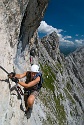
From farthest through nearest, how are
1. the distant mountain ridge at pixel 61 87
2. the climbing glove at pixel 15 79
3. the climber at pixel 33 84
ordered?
the distant mountain ridge at pixel 61 87 → the climber at pixel 33 84 → the climbing glove at pixel 15 79

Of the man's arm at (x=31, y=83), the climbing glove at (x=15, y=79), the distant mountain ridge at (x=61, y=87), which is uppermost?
the distant mountain ridge at (x=61, y=87)

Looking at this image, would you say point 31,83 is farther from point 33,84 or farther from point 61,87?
point 61,87

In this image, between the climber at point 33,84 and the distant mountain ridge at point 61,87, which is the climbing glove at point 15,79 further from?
the distant mountain ridge at point 61,87

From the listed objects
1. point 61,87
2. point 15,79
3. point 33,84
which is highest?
point 61,87

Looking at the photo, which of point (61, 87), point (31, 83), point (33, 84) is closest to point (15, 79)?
point (31, 83)

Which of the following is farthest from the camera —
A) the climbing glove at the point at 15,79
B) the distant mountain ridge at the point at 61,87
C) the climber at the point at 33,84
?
the distant mountain ridge at the point at 61,87

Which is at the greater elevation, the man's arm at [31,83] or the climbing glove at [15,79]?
the climbing glove at [15,79]

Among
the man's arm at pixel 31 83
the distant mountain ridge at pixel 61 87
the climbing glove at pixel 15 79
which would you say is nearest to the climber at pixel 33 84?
the man's arm at pixel 31 83

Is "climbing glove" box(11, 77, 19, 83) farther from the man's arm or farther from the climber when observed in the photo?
the man's arm

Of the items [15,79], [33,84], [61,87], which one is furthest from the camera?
[61,87]

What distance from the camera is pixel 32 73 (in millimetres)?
16359

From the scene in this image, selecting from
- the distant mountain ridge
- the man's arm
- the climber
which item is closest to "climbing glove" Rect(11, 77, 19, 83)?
the climber

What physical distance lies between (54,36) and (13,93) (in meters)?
110

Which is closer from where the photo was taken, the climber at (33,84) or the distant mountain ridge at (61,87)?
the climber at (33,84)
